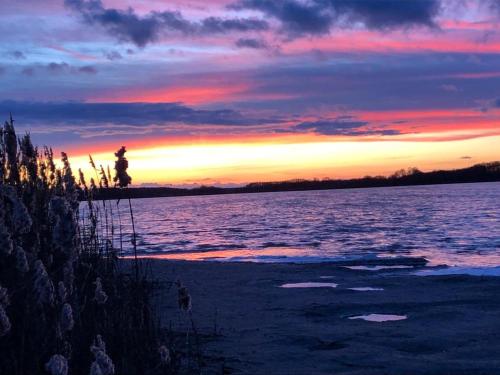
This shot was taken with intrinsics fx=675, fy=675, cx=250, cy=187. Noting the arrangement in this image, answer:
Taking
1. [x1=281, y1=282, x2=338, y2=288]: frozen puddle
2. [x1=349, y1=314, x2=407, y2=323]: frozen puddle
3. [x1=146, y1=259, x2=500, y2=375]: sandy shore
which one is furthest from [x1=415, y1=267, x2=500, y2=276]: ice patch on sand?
[x1=349, y1=314, x2=407, y2=323]: frozen puddle

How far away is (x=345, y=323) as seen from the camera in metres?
7.64

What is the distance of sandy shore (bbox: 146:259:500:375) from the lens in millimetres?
5691

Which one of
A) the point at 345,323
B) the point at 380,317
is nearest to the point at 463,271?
the point at 380,317

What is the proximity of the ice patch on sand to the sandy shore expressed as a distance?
524 mm

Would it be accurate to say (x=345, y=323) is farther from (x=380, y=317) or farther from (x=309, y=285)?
(x=309, y=285)

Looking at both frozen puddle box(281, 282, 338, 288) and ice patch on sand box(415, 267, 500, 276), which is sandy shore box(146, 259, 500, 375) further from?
ice patch on sand box(415, 267, 500, 276)

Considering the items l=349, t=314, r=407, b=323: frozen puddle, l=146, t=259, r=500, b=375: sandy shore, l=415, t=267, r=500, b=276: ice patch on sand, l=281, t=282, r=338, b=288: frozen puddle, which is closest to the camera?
l=146, t=259, r=500, b=375: sandy shore

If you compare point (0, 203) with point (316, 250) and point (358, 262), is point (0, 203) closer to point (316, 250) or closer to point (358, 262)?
point (358, 262)

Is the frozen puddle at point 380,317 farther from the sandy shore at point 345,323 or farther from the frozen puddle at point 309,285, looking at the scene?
the frozen puddle at point 309,285

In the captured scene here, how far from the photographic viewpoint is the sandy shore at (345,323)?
5.69m

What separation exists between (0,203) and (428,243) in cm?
1818

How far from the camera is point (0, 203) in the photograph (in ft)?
11.8

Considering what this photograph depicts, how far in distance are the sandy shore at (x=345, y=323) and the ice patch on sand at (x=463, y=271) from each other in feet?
1.72

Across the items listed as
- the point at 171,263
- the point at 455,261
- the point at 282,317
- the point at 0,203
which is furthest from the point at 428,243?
the point at 0,203
